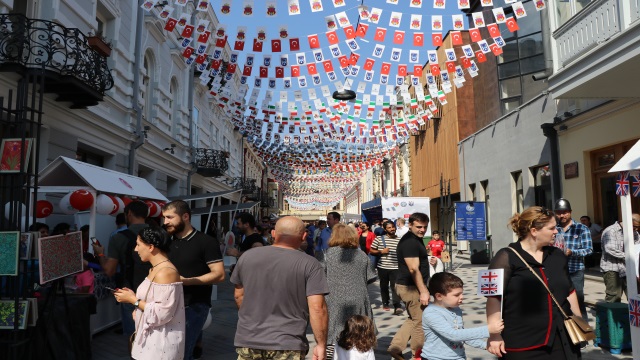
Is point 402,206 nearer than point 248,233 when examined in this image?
No

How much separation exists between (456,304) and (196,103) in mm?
20504

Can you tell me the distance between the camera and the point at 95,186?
7871 millimetres

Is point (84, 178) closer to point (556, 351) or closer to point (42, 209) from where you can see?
point (42, 209)

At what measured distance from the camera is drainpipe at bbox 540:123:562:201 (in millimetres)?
14180

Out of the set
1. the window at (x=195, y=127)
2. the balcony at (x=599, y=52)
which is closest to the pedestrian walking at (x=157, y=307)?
the balcony at (x=599, y=52)

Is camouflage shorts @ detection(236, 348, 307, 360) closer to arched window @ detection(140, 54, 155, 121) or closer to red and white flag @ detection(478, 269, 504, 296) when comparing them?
red and white flag @ detection(478, 269, 504, 296)

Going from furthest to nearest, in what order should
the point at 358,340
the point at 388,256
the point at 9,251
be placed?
the point at 388,256, the point at 9,251, the point at 358,340

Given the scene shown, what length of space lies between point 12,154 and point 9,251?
0.96 metres

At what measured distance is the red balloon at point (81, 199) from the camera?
7.85m

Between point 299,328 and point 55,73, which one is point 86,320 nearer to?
point 299,328

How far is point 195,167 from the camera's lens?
71.2 ft

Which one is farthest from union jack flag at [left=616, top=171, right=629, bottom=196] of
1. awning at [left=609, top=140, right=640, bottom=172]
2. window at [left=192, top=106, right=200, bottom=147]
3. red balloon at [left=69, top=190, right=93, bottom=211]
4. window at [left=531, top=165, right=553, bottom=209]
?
window at [left=192, top=106, right=200, bottom=147]

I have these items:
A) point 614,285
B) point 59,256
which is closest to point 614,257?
point 614,285

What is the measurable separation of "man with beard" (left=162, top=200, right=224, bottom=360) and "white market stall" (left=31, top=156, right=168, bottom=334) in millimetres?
3243
